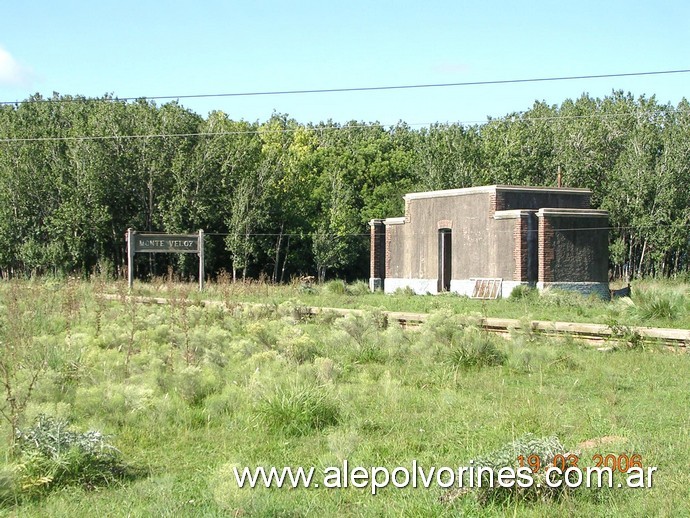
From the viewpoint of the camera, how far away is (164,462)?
23.5ft

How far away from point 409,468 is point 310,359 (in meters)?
4.96

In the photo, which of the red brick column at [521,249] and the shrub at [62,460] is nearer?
the shrub at [62,460]

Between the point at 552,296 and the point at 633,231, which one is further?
the point at 633,231

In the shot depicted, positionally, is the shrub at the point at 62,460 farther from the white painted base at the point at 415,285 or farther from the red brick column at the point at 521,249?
the white painted base at the point at 415,285

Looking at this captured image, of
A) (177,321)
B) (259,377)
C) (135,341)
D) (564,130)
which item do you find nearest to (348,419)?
(259,377)

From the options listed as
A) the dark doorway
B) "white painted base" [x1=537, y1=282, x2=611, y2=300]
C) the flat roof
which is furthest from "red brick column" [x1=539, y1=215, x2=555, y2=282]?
the dark doorway

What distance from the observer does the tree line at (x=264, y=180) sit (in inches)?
1583

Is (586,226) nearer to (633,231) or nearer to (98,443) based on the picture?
(633,231)

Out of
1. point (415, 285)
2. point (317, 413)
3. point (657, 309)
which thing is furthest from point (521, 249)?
point (317, 413)

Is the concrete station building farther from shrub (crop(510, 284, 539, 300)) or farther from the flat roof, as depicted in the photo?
shrub (crop(510, 284, 539, 300))

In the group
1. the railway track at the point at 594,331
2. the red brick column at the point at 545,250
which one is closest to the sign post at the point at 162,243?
the red brick column at the point at 545,250
